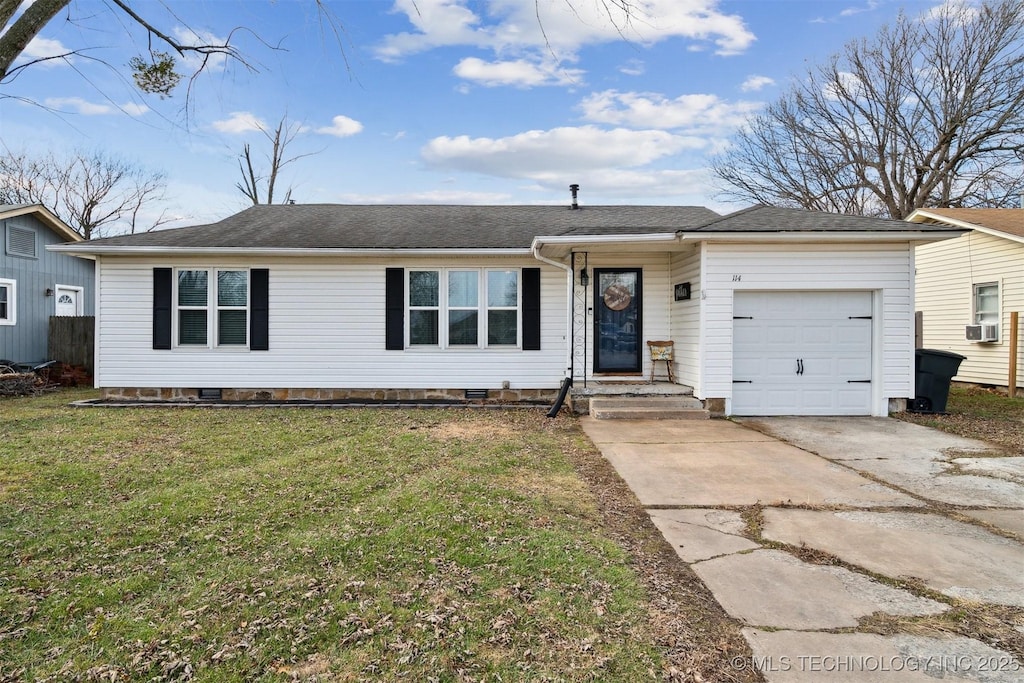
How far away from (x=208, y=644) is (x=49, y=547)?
179 cm

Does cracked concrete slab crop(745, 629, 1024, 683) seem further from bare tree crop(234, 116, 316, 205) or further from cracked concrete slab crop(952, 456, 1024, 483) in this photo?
bare tree crop(234, 116, 316, 205)

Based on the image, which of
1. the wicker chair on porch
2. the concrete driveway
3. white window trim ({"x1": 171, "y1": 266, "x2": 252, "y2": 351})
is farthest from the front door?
white window trim ({"x1": 171, "y1": 266, "x2": 252, "y2": 351})

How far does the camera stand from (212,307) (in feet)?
32.2

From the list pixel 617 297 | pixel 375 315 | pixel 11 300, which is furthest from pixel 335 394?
pixel 11 300

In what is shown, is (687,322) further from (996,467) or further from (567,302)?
(996,467)

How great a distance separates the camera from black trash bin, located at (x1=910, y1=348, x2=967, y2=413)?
8.44m

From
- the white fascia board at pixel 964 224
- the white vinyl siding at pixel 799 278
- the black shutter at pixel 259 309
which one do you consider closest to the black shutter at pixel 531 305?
the white vinyl siding at pixel 799 278

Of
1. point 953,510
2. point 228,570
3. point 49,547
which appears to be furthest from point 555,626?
point 953,510

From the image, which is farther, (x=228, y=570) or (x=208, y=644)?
(x=228, y=570)

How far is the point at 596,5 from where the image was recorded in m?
3.68

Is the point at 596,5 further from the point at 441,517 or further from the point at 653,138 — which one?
the point at 653,138

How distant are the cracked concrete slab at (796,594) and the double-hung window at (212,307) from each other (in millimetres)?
9085

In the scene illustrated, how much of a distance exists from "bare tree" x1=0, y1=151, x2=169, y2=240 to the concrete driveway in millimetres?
28979

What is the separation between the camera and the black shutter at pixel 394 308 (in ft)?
32.2
